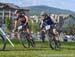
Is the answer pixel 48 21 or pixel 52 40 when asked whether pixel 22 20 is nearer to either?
pixel 48 21

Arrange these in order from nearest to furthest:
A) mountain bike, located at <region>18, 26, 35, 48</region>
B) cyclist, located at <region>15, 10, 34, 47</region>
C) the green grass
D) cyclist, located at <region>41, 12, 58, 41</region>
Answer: the green grass, cyclist, located at <region>41, 12, 58, 41</region>, cyclist, located at <region>15, 10, 34, 47</region>, mountain bike, located at <region>18, 26, 35, 48</region>

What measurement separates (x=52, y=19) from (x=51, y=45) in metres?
1.09

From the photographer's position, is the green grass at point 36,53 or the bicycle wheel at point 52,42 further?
the bicycle wheel at point 52,42

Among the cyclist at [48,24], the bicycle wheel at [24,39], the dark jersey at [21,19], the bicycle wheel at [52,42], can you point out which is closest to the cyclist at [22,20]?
the dark jersey at [21,19]

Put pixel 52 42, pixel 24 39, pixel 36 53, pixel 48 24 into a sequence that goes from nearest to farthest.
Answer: pixel 36 53 < pixel 48 24 < pixel 52 42 < pixel 24 39

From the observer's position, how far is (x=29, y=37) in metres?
15.9

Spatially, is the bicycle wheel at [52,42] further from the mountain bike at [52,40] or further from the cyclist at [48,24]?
the cyclist at [48,24]

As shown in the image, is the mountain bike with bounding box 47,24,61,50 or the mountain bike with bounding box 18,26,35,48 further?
the mountain bike with bounding box 18,26,35,48

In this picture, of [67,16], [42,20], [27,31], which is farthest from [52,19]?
[67,16]

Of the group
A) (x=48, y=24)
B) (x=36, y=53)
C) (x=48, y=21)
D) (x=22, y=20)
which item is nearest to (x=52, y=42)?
(x=48, y=24)

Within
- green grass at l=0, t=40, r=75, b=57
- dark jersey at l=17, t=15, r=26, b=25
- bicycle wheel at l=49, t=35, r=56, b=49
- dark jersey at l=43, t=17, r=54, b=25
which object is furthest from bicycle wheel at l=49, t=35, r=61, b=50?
dark jersey at l=17, t=15, r=26, b=25

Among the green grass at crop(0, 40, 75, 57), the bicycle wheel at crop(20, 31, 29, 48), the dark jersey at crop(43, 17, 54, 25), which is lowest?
the bicycle wheel at crop(20, 31, 29, 48)

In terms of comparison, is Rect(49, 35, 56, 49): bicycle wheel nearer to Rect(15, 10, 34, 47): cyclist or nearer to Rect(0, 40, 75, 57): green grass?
Rect(0, 40, 75, 57): green grass

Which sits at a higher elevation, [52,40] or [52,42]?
[52,40]
